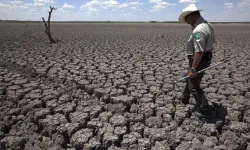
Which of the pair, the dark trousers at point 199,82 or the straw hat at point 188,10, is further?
the dark trousers at point 199,82

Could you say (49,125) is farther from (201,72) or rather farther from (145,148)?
(201,72)

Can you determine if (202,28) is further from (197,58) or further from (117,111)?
(117,111)

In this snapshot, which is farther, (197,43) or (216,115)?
(216,115)

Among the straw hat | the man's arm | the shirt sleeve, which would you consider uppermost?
the straw hat

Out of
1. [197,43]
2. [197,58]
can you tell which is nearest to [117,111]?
[197,58]

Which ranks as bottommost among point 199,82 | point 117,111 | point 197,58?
point 117,111

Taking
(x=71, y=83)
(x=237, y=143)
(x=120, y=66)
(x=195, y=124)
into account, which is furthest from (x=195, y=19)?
(x=120, y=66)

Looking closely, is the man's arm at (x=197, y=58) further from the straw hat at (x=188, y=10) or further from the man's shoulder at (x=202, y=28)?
the straw hat at (x=188, y=10)

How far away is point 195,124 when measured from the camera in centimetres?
277

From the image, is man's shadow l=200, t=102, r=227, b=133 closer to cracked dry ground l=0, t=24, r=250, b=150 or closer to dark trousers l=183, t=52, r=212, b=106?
cracked dry ground l=0, t=24, r=250, b=150

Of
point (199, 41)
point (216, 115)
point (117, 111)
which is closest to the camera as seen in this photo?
point (199, 41)

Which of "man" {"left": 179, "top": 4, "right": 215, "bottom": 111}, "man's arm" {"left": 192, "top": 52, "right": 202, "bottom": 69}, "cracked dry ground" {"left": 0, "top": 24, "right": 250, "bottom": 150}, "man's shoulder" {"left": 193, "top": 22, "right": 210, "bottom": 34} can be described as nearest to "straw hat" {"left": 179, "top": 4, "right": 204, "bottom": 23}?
"man" {"left": 179, "top": 4, "right": 215, "bottom": 111}

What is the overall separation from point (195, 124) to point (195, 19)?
1.36 m

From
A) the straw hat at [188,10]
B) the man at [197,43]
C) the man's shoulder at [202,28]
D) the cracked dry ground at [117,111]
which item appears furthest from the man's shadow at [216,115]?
the straw hat at [188,10]
